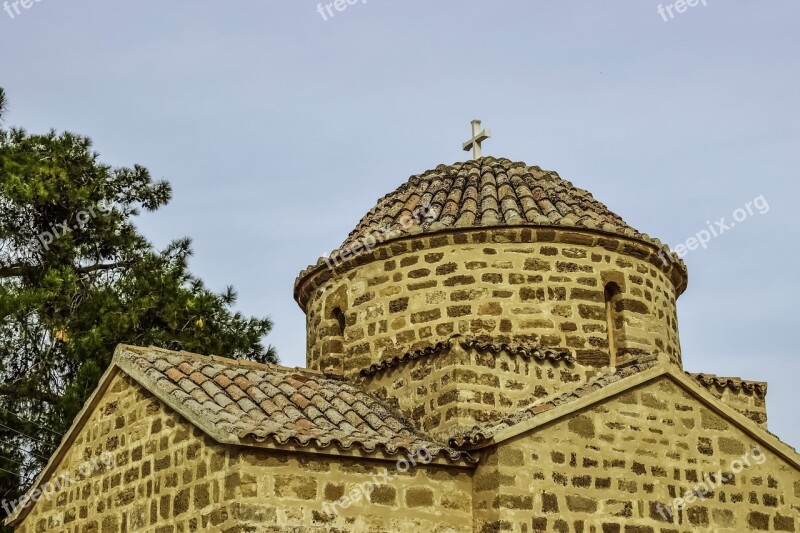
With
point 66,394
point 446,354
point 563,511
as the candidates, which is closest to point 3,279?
point 66,394

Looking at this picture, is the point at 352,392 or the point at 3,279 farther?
the point at 3,279

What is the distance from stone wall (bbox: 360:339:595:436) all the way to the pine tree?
27.0 feet

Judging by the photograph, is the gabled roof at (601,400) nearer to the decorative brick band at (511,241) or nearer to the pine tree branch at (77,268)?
the decorative brick band at (511,241)

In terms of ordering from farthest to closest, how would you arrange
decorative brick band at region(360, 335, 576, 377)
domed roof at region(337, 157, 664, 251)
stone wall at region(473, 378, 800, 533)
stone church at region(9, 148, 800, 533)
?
domed roof at region(337, 157, 664, 251) < decorative brick band at region(360, 335, 576, 377) < stone wall at region(473, 378, 800, 533) < stone church at region(9, 148, 800, 533)

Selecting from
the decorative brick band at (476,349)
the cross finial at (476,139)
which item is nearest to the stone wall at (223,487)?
the decorative brick band at (476,349)

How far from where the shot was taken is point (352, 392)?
11.4m

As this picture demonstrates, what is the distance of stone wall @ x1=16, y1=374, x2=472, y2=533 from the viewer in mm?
8789

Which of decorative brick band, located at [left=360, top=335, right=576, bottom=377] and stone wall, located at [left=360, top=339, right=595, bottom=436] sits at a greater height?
decorative brick band, located at [left=360, top=335, right=576, bottom=377]

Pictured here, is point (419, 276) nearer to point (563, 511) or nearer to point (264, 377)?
point (264, 377)

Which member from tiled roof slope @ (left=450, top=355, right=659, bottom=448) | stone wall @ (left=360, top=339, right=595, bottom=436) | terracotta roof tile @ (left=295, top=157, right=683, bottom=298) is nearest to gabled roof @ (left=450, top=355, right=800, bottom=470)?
tiled roof slope @ (left=450, top=355, right=659, bottom=448)

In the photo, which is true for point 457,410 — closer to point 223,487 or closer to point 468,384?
point 468,384

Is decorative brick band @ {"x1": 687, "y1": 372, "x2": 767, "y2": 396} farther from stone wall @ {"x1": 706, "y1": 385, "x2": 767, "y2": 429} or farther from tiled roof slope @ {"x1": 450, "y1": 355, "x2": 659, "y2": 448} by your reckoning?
tiled roof slope @ {"x1": 450, "y1": 355, "x2": 659, "y2": 448}

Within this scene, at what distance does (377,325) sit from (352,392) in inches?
37.0

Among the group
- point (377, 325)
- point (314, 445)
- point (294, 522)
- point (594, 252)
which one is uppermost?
point (594, 252)
